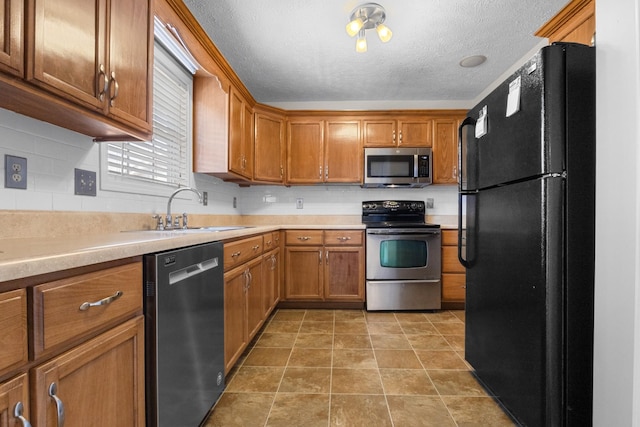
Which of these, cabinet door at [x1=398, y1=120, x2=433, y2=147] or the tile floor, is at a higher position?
cabinet door at [x1=398, y1=120, x2=433, y2=147]

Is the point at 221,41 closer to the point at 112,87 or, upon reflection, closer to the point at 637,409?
the point at 112,87

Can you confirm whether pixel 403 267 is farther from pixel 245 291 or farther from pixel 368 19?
pixel 368 19

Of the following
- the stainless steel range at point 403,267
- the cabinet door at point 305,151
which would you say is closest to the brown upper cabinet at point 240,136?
the cabinet door at point 305,151

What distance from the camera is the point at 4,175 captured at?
1088 millimetres

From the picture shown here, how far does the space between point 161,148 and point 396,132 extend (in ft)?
8.18

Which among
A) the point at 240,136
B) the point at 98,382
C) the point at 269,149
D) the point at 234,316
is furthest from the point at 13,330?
the point at 269,149

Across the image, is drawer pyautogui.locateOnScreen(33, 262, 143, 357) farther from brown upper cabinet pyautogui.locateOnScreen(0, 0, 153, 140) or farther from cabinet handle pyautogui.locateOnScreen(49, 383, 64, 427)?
brown upper cabinet pyautogui.locateOnScreen(0, 0, 153, 140)

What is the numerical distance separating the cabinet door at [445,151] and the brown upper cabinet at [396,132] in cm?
11

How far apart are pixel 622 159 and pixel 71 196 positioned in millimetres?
2111

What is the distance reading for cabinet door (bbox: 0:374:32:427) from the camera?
565 millimetres

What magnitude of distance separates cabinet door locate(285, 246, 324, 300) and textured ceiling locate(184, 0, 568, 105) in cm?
182

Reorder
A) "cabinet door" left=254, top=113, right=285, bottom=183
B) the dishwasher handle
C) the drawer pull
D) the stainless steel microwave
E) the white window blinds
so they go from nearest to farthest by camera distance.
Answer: the drawer pull
the dishwasher handle
the white window blinds
"cabinet door" left=254, top=113, right=285, bottom=183
the stainless steel microwave

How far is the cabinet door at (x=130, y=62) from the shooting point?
119cm

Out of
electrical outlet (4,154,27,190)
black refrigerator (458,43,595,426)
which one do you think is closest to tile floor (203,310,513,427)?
black refrigerator (458,43,595,426)
